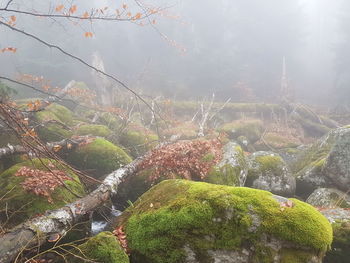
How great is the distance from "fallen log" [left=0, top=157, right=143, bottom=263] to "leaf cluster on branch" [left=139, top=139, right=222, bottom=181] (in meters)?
2.01

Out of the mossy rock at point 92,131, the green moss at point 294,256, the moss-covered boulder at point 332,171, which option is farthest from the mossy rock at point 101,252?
the mossy rock at point 92,131

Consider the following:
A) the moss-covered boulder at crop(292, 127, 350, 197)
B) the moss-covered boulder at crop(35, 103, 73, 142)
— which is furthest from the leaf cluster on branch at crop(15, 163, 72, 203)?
the moss-covered boulder at crop(292, 127, 350, 197)

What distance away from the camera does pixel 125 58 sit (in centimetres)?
3569

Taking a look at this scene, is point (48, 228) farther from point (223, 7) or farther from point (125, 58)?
point (223, 7)

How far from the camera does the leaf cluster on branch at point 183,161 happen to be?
8284mm

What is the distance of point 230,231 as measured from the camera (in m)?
4.14

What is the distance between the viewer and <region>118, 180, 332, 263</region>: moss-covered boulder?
13.1ft

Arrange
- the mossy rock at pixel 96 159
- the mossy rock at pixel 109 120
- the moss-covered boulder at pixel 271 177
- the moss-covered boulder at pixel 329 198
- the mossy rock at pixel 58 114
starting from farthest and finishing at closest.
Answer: the mossy rock at pixel 109 120 < the mossy rock at pixel 58 114 < the moss-covered boulder at pixel 271 177 < the mossy rock at pixel 96 159 < the moss-covered boulder at pixel 329 198

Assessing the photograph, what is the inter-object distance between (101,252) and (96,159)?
5.56 metres

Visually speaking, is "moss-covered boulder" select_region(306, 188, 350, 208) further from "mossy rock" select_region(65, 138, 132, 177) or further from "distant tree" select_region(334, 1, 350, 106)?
"distant tree" select_region(334, 1, 350, 106)

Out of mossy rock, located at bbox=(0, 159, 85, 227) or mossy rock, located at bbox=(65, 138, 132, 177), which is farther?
mossy rock, located at bbox=(65, 138, 132, 177)

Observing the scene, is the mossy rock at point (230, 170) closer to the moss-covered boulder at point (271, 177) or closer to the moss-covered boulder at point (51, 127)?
the moss-covered boulder at point (271, 177)

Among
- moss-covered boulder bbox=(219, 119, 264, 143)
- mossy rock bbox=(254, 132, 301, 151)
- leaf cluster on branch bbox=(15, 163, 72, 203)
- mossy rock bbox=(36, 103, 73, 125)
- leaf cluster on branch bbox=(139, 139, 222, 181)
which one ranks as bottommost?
mossy rock bbox=(254, 132, 301, 151)

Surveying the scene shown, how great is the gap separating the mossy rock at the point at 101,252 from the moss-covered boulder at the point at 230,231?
0.45m
